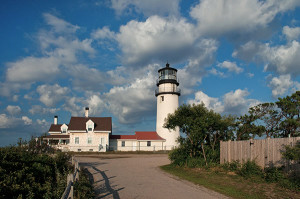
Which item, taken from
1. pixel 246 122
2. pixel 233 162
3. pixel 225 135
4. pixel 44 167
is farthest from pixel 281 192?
pixel 246 122

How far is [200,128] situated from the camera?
17891mm

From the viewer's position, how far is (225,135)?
19.5 metres

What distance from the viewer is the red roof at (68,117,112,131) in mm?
44000

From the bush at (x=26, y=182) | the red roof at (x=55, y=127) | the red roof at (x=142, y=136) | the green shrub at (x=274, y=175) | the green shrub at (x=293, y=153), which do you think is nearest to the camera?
the bush at (x=26, y=182)

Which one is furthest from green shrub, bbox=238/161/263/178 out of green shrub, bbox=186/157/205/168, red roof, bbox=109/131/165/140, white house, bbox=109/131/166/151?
red roof, bbox=109/131/165/140

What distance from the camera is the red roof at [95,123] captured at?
44000 mm

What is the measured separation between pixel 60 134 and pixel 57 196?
141ft

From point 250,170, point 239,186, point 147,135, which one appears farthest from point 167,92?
point 239,186

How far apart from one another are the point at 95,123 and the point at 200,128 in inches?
1208

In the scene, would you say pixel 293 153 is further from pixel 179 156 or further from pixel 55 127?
pixel 55 127

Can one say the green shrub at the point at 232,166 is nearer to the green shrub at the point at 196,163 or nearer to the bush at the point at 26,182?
the green shrub at the point at 196,163

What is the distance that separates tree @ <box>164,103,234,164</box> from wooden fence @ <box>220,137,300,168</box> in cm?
194

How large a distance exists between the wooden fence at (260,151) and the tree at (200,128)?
194cm

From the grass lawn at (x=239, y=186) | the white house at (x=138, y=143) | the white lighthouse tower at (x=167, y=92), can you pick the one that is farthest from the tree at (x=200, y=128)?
the white house at (x=138, y=143)
